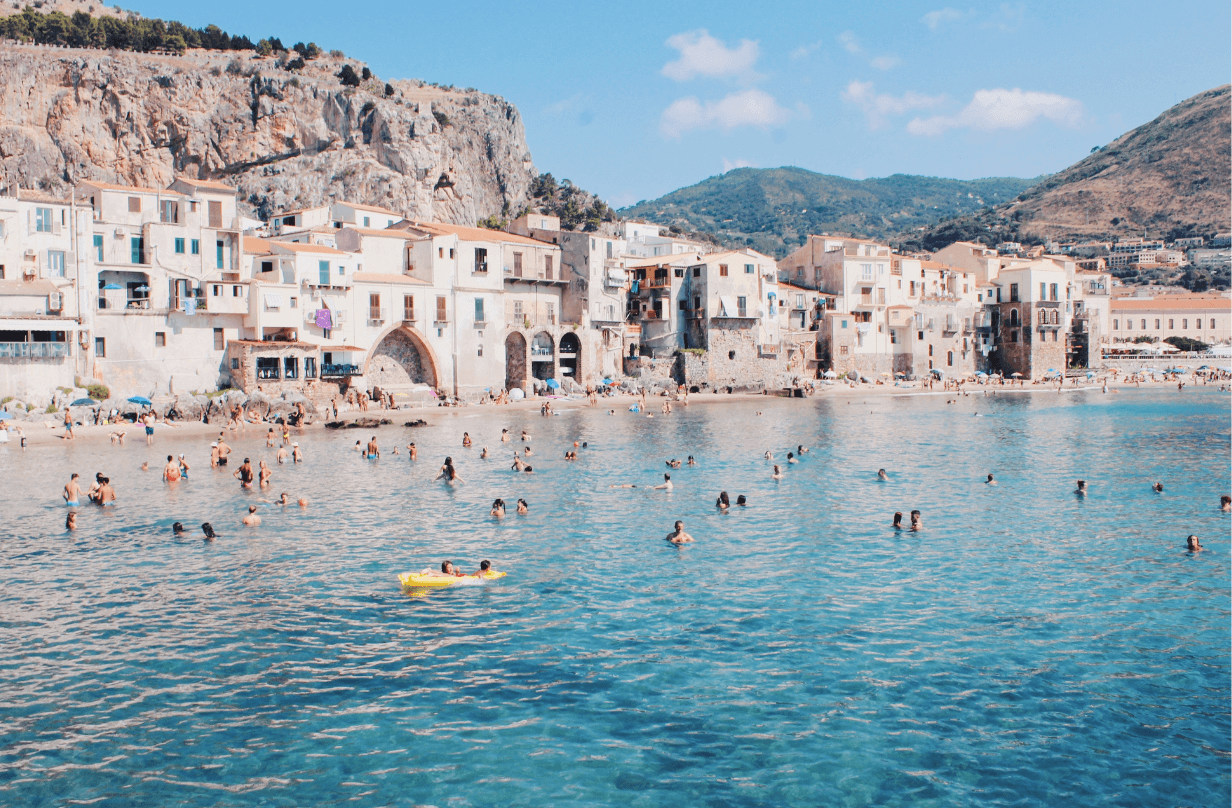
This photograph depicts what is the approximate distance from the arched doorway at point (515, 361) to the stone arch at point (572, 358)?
14.5 ft

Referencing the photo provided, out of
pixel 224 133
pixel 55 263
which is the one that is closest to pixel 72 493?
pixel 55 263

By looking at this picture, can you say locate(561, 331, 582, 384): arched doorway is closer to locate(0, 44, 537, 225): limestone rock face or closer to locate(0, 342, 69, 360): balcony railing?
locate(0, 44, 537, 225): limestone rock face

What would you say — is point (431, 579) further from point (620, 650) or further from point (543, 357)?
point (543, 357)

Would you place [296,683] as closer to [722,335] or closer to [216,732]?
[216,732]

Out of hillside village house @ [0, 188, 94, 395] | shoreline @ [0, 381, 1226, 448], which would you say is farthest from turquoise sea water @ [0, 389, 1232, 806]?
hillside village house @ [0, 188, 94, 395]

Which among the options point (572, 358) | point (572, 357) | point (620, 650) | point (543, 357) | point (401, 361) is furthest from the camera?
point (572, 358)

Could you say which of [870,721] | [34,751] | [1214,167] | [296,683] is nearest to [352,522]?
[296,683]

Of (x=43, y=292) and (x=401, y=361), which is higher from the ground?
(x=43, y=292)

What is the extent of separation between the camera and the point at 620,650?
15953mm

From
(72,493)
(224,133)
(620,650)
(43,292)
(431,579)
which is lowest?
(620,650)

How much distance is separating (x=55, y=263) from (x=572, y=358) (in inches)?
1422

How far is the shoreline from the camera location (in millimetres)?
45281

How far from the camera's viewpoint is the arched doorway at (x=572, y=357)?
7356cm

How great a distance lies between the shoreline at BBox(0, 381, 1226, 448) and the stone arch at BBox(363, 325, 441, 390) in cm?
382
